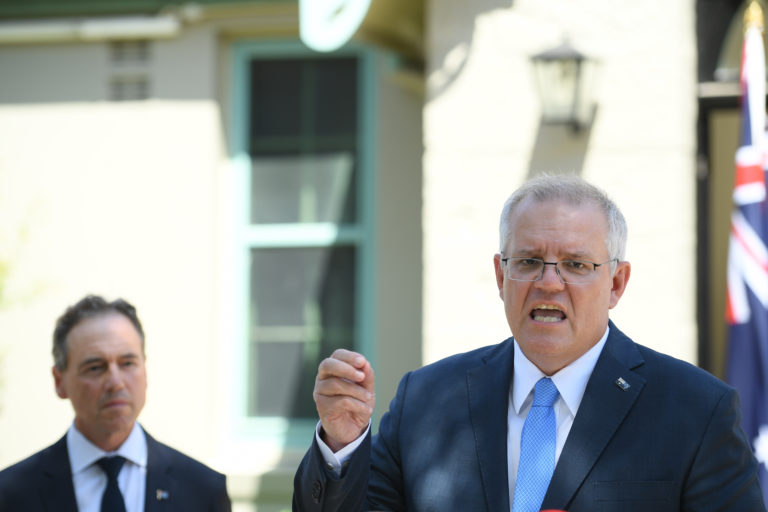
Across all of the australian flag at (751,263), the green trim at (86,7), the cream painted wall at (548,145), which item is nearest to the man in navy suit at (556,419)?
the australian flag at (751,263)

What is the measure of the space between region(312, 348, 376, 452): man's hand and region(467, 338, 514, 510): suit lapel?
1.02ft

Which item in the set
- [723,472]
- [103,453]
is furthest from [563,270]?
[103,453]

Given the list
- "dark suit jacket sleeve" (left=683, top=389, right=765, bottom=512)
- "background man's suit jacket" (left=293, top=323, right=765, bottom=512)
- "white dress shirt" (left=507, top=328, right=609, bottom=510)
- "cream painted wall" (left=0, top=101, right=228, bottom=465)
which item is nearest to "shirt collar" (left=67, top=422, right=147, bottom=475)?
"background man's suit jacket" (left=293, top=323, right=765, bottom=512)

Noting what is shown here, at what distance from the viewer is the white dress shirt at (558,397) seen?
235cm

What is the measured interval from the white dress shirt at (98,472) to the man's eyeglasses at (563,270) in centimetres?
150

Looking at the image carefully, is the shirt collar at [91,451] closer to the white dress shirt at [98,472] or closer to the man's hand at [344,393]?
the white dress shirt at [98,472]

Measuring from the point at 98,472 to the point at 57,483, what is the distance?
13cm

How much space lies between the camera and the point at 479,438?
7.84 ft

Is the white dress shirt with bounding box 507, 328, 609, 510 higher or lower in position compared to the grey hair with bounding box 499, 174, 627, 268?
lower

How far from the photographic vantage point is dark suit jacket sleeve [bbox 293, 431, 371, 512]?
224 centimetres

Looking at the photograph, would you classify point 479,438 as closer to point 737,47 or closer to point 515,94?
point 515,94

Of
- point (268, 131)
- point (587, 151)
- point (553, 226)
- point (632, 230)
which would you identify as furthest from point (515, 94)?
point (553, 226)

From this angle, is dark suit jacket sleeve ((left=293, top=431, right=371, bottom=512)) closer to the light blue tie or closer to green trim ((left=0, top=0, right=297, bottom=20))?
the light blue tie

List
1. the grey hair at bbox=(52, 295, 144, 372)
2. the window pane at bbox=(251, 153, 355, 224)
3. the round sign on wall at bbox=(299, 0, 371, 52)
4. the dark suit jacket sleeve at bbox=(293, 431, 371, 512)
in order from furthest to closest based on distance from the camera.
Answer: the window pane at bbox=(251, 153, 355, 224) → the round sign on wall at bbox=(299, 0, 371, 52) → the grey hair at bbox=(52, 295, 144, 372) → the dark suit jacket sleeve at bbox=(293, 431, 371, 512)
